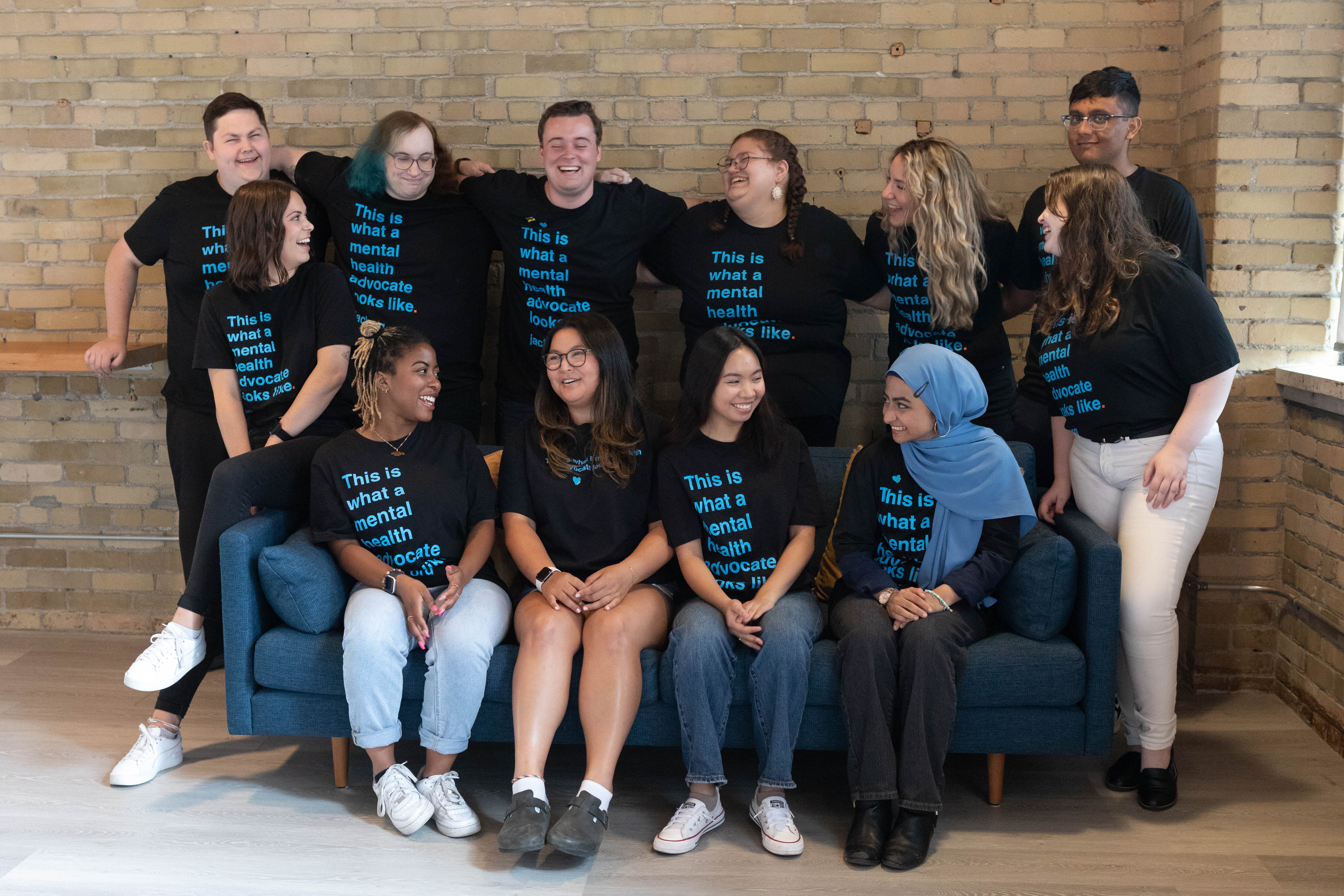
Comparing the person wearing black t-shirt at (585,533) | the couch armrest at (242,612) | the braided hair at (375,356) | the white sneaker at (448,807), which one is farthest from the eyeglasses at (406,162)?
the white sneaker at (448,807)

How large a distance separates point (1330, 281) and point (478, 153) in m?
2.74

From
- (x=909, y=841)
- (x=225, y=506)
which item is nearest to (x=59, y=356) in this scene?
(x=225, y=506)

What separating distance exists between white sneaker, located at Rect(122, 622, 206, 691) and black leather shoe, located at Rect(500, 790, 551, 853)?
39.7 inches

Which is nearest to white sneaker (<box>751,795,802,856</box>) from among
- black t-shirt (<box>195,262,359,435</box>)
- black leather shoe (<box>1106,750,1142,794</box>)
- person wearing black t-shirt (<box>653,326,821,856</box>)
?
person wearing black t-shirt (<box>653,326,821,856</box>)

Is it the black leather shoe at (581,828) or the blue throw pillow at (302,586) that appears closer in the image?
the black leather shoe at (581,828)

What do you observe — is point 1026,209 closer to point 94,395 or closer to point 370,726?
point 370,726

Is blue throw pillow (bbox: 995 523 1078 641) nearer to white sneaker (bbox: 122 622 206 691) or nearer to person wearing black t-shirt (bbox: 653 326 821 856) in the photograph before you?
person wearing black t-shirt (bbox: 653 326 821 856)

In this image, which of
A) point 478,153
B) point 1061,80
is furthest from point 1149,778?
point 478,153

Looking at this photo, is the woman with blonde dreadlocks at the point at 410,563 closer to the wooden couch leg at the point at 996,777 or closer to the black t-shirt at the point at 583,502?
the black t-shirt at the point at 583,502

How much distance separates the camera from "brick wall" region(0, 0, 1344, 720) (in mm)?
3295

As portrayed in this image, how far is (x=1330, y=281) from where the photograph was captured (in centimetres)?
331

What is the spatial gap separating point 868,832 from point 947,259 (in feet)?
5.01

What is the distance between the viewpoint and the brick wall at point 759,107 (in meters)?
3.29

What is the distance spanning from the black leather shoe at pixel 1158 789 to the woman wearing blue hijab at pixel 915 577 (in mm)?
507
